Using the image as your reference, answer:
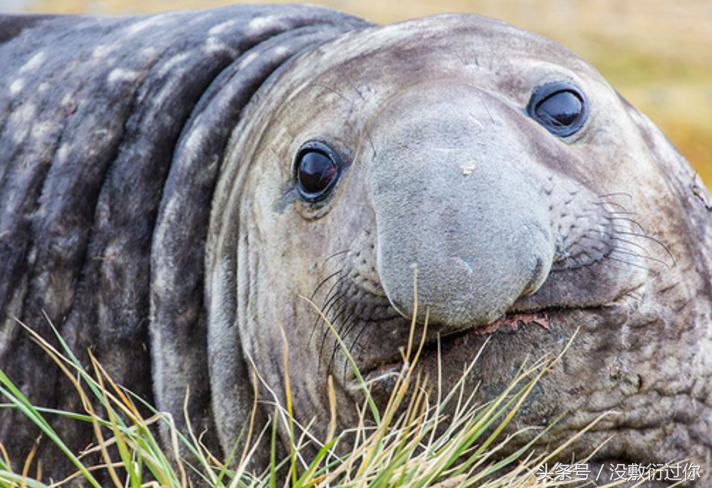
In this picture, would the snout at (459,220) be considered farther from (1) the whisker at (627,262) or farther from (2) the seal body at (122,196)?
(2) the seal body at (122,196)

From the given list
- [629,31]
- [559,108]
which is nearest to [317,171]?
[559,108]

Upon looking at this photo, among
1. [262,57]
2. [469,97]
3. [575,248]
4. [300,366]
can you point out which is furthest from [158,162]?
[575,248]

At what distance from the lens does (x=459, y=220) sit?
3361mm

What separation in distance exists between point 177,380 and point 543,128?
1.65m

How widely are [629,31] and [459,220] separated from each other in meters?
30.0

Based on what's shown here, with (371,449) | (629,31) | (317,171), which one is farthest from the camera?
(629,31)

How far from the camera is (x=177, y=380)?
4660mm

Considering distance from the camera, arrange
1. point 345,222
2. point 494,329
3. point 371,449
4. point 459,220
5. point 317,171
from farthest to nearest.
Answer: point 317,171
point 345,222
point 494,329
point 459,220
point 371,449

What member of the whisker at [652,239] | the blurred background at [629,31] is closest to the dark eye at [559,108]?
the whisker at [652,239]

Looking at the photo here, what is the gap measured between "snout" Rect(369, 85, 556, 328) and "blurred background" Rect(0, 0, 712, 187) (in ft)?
52.9

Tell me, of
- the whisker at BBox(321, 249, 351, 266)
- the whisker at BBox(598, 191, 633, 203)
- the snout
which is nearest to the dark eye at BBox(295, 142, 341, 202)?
the whisker at BBox(321, 249, 351, 266)

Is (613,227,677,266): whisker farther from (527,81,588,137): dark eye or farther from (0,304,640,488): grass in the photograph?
(0,304,640,488): grass

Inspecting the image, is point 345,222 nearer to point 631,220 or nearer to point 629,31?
point 631,220

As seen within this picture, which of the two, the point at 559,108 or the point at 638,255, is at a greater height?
the point at 559,108
